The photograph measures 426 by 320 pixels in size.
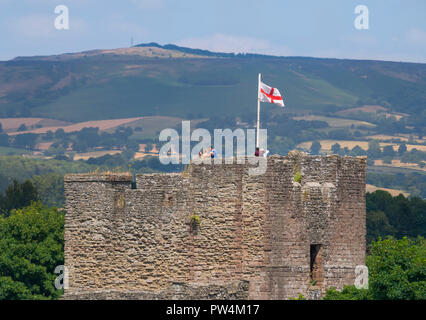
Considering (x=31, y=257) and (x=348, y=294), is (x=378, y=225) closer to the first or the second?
(x=31, y=257)

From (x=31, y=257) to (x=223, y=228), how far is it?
63.6ft

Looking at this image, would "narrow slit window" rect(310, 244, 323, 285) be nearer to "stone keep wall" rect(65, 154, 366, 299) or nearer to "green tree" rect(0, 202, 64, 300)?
"stone keep wall" rect(65, 154, 366, 299)

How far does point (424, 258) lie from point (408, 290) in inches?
72.8

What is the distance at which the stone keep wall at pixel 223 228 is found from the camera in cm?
4406

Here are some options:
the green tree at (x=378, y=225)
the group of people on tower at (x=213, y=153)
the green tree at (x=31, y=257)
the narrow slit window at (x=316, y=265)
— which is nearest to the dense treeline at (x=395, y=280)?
the narrow slit window at (x=316, y=265)

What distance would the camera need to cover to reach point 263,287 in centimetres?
4391

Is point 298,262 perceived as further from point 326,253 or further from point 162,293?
point 162,293

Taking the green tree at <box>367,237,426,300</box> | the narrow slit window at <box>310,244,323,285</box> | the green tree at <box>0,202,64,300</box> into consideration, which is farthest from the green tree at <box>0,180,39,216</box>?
the green tree at <box>367,237,426,300</box>

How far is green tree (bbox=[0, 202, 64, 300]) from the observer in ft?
195

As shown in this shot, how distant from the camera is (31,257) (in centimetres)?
6081

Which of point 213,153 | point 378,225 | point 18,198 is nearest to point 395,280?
point 213,153

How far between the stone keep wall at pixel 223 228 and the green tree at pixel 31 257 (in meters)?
11.2

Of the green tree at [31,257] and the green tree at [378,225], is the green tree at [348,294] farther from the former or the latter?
the green tree at [378,225]
